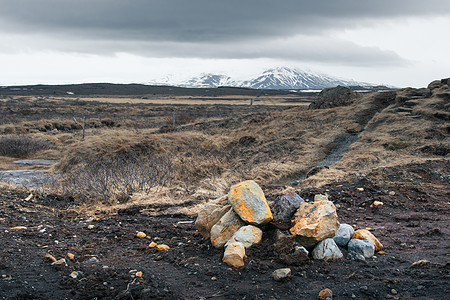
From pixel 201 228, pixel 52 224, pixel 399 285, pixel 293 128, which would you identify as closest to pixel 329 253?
pixel 399 285

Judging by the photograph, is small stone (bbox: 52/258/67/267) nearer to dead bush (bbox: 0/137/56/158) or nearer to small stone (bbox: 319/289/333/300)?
small stone (bbox: 319/289/333/300)

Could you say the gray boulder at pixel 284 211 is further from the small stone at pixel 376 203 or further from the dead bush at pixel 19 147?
the dead bush at pixel 19 147

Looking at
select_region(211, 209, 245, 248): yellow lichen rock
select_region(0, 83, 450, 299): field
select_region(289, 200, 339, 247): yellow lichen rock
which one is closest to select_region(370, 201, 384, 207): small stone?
select_region(0, 83, 450, 299): field

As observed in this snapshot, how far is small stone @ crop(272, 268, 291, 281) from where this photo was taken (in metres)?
3.47

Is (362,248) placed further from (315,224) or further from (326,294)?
(326,294)

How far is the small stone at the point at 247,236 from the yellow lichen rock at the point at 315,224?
15.3 inches

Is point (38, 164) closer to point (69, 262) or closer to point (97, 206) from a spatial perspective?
point (97, 206)

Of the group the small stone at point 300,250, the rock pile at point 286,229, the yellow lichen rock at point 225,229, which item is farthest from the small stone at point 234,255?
the small stone at point 300,250

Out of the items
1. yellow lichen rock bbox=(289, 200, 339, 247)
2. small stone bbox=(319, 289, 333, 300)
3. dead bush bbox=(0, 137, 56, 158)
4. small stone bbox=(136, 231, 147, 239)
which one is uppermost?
yellow lichen rock bbox=(289, 200, 339, 247)

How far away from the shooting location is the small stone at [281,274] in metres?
3.47

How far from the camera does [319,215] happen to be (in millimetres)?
4102

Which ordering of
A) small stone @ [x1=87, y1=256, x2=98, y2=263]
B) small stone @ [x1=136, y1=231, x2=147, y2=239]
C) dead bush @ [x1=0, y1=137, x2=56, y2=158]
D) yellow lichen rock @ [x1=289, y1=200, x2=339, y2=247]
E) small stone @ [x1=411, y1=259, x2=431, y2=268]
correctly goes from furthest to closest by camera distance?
dead bush @ [x1=0, y1=137, x2=56, y2=158]
small stone @ [x1=136, y1=231, x2=147, y2=239]
small stone @ [x1=87, y1=256, x2=98, y2=263]
yellow lichen rock @ [x1=289, y1=200, x2=339, y2=247]
small stone @ [x1=411, y1=259, x2=431, y2=268]

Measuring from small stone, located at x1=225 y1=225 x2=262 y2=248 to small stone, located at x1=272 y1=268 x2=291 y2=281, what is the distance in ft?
2.14

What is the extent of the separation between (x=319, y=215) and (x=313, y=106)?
1596cm
